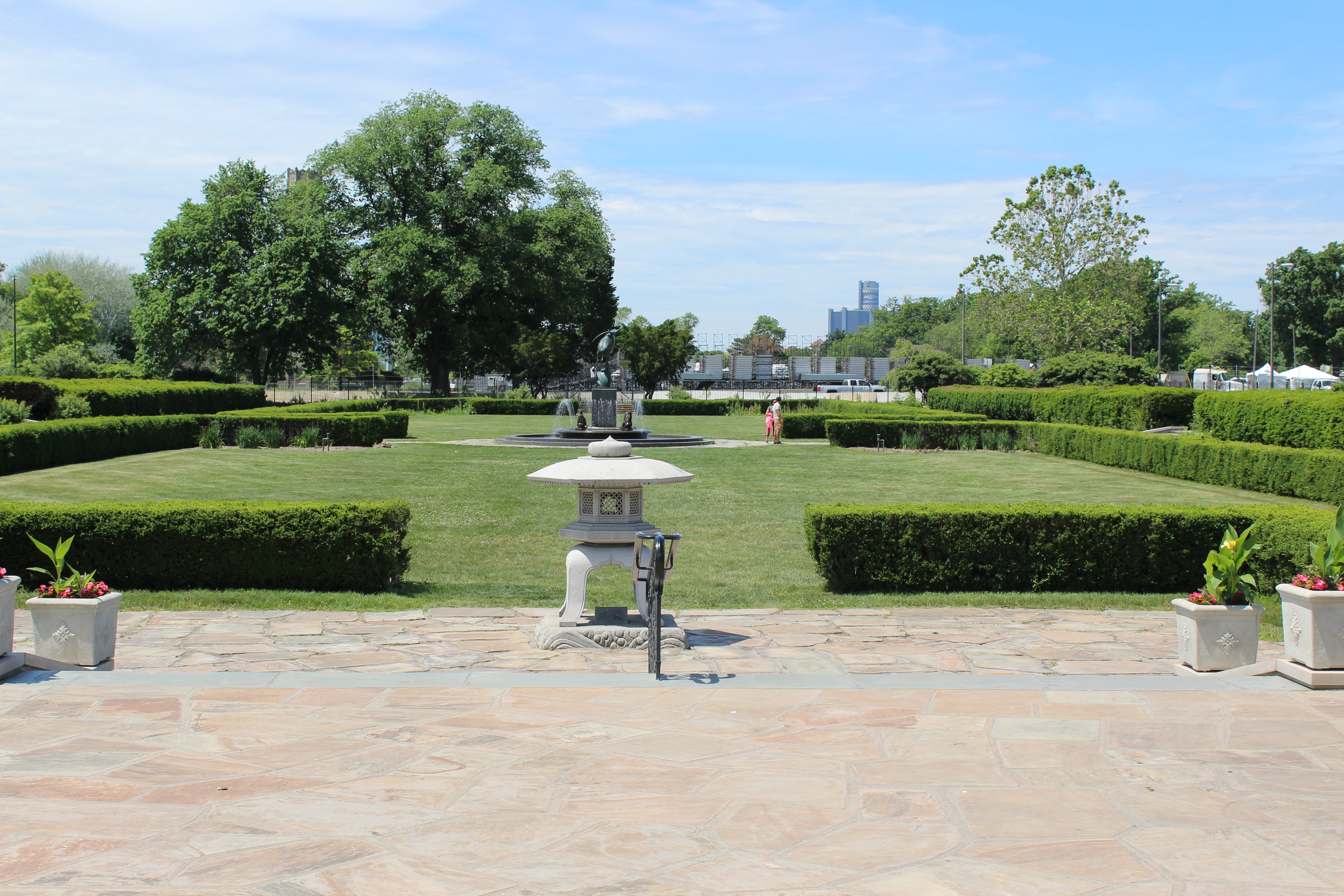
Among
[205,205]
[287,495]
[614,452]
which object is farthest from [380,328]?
[614,452]

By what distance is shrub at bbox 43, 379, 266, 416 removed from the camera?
26375 mm

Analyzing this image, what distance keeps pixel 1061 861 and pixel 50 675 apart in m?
5.72

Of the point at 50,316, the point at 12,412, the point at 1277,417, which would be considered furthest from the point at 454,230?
the point at 1277,417

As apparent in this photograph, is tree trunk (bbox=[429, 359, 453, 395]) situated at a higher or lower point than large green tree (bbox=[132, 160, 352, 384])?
lower

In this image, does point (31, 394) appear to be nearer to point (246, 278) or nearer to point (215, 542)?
point (215, 542)

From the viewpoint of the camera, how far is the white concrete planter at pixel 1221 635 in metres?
6.50

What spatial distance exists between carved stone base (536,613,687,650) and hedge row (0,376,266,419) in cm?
2170

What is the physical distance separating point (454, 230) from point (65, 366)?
18.5 metres

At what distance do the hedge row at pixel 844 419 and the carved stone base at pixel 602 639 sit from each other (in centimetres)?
2042

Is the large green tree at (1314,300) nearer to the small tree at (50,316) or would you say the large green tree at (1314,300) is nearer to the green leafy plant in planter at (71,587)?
A: the small tree at (50,316)

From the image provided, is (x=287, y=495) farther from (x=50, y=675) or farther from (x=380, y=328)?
(x=380, y=328)

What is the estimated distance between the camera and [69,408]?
24.7 m

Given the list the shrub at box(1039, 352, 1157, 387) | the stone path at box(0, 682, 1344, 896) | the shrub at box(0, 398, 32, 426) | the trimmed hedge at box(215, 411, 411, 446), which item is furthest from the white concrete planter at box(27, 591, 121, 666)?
the shrub at box(1039, 352, 1157, 387)

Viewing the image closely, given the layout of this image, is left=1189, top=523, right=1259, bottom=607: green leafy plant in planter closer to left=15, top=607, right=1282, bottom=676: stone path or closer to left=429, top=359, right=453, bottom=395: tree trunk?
left=15, top=607, right=1282, bottom=676: stone path
